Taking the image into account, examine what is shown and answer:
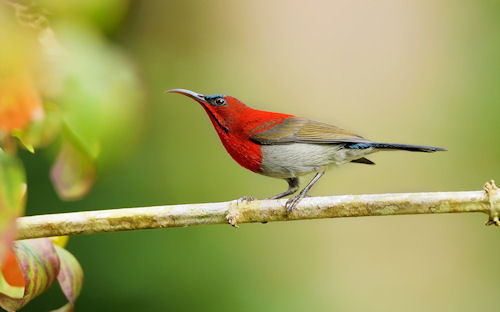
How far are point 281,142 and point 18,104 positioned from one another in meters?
1.15

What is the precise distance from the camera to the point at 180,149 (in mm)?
2207

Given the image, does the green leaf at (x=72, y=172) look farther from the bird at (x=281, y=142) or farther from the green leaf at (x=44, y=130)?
the bird at (x=281, y=142)

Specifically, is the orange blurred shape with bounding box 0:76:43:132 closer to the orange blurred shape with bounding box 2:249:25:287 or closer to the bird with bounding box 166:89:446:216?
the orange blurred shape with bounding box 2:249:25:287

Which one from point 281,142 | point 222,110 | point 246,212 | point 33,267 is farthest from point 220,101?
point 33,267

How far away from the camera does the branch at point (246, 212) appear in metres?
0.79

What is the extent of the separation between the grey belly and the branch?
0.39 m

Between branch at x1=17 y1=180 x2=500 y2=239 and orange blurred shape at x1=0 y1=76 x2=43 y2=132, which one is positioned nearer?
orange blurred shape at x1=0 y1=76 x2=43 y2=132

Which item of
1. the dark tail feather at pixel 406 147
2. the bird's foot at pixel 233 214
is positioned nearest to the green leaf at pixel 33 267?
the bird's foot at pixel 233 214

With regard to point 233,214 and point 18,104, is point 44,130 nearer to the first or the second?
point 18,104

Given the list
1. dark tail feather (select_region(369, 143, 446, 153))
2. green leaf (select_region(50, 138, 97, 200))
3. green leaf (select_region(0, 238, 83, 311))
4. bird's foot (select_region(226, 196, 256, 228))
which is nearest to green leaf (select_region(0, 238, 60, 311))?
green leaf (select_region(0, 238, 83, 311))

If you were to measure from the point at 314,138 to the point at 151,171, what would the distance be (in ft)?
2.04

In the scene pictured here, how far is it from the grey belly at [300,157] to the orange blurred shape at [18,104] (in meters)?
1.02

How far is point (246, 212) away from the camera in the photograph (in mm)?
1029

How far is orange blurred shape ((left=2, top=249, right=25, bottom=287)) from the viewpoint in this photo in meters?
0.59
